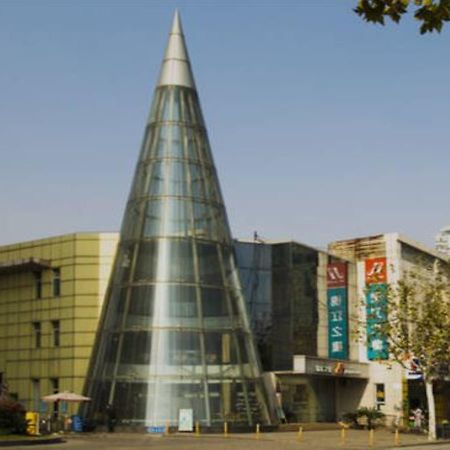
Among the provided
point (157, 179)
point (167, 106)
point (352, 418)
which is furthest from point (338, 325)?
point (167, 106)

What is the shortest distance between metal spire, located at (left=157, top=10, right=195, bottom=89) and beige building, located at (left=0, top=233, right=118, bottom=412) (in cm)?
1099

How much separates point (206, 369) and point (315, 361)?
11286mm

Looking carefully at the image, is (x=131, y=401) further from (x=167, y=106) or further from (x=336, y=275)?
(x=336, y=275)

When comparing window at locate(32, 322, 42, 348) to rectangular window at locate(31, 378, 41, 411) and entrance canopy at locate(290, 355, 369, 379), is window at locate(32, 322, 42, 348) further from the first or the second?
entrance canopy at locate(290, 355, 369, 379)

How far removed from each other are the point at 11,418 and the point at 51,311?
1923 centimetres

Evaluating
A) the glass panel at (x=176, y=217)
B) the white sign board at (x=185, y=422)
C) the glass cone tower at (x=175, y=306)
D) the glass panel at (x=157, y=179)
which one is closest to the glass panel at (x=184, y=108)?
the glass cone tower at (x=175, y=306)

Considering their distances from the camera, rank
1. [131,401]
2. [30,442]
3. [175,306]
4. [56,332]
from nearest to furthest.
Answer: [30,442]
[131,401]
[175,306]
[56,332]

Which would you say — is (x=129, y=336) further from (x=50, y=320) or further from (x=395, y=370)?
(x=395, y=370)

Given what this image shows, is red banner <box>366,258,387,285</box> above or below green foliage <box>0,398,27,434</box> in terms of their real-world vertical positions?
above

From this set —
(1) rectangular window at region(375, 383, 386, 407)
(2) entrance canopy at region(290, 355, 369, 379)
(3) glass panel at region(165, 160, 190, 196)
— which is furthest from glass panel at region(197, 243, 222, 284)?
(1) rectangular window at region(375, 383, 386, 407)

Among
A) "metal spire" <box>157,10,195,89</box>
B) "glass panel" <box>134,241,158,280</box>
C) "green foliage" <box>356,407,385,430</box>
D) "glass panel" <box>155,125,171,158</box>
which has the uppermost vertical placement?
"metal spire" <box>157,10,195,89</box>

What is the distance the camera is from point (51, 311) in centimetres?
5641

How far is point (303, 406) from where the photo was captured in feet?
188

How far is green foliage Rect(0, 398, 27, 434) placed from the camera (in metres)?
37.1
